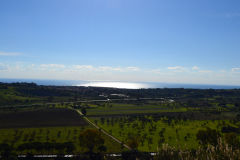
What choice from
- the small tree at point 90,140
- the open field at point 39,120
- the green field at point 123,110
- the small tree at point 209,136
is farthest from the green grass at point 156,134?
the green field at point 123,110

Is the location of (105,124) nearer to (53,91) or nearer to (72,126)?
(72,126)

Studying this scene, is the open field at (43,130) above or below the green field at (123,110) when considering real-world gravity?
below

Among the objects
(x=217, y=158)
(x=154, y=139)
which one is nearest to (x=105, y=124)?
(x=154, y=139)

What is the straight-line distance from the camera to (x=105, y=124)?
8338 cm

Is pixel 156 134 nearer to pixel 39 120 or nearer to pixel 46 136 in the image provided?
pixel 46 136

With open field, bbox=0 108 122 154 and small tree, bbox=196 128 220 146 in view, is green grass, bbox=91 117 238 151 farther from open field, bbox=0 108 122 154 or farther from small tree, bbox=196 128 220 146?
open field, bbox=0 108 122 154

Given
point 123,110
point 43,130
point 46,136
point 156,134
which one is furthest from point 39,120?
point 156,134

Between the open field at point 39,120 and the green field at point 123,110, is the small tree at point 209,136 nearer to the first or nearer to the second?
the open field at point 39,120

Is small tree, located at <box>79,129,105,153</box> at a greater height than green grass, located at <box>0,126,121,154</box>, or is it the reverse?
small tree, located at <box>79,129,105,153</box>

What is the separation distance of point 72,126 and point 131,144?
3553cm

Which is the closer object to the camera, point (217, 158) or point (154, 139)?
point (217, 158)

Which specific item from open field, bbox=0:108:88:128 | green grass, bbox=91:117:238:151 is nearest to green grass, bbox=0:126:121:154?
green grass, bbox=91:117:238:151

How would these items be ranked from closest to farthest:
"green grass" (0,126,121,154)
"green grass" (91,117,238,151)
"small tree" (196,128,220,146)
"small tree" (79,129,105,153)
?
"small tree" (79,129,105,153)
"small tree" (196,128,220,146)
"green grass" (0,126,121,154)
"green grass" (91,117,238,151)

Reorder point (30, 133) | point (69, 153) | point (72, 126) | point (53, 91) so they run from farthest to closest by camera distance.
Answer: point (53, 91) → point (72, 126) → point (30, 133) → point (69, 153)
